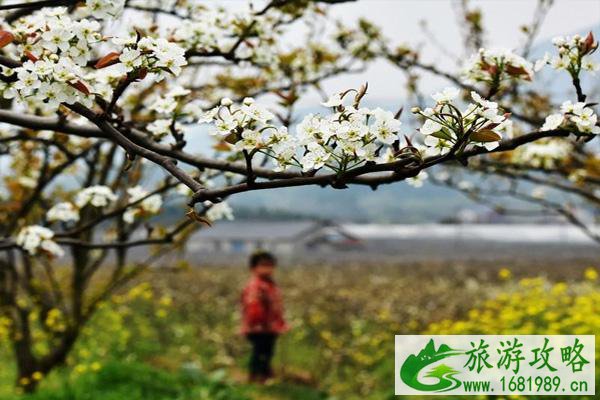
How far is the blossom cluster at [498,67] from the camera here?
8.93ft

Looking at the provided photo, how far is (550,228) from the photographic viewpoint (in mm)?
50688

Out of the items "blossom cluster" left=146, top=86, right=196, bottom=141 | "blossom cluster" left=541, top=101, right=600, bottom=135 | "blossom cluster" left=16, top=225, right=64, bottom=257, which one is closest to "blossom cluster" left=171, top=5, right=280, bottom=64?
"blossom cluster" left=146, top=86, right=196, bottom=141

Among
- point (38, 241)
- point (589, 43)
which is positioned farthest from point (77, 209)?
point (589, 43)

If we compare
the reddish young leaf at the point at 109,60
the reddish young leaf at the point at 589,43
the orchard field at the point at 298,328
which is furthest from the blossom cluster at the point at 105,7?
the orchard field at the point at 298,328

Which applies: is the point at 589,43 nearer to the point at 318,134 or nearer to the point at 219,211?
the point at 318,134

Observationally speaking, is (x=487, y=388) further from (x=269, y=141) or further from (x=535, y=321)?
(x=269, y=141)

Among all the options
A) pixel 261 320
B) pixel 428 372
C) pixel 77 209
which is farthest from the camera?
pixel 261 320

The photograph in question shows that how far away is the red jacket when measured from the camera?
7488 millimetres

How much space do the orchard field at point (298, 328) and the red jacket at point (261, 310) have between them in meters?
0.56

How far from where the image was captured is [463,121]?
201 centimetres

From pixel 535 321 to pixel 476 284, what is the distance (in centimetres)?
695

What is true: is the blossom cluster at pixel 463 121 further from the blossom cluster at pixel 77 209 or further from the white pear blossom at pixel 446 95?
the blossom cluster at pixel 77 209

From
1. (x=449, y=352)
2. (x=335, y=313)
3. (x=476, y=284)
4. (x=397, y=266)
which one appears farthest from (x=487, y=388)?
(x=397, y=266)

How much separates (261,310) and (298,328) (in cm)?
285
